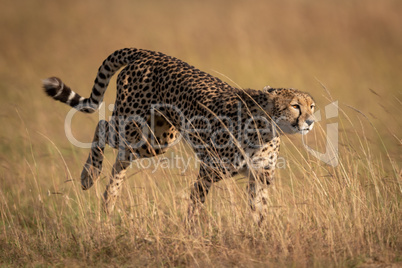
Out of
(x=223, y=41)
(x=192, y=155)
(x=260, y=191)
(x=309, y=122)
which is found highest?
(x=223, y=41)

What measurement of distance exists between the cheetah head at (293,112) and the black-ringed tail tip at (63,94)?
174 centimetres

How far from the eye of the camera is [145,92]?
5461 millimetres

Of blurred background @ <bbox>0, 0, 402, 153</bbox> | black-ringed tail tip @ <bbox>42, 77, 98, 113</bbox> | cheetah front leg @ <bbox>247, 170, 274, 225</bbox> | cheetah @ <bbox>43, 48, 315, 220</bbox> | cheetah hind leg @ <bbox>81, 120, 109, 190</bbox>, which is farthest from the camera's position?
blurred background @ <bbox>0, 0, 402, 153</bbox>

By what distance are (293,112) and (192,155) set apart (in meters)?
1.82

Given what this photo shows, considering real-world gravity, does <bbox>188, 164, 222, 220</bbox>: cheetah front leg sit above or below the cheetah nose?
below

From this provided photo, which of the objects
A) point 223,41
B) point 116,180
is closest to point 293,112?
point 116,180

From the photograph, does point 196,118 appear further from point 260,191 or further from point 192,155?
point 192,155

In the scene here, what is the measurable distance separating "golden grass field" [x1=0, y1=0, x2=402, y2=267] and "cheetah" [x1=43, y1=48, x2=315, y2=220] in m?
0.15

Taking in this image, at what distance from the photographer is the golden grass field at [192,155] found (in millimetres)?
4094

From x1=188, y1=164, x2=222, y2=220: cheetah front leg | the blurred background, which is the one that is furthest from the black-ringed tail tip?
the blurred background

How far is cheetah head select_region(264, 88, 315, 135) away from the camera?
4.61 metres

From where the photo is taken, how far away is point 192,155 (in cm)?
630

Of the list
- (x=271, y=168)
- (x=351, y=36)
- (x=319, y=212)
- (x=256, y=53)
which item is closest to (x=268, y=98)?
(x=271, y=168)

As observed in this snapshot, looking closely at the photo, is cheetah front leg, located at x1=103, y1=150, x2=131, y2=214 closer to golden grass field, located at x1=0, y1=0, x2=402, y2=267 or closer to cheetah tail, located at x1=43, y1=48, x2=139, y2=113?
golden grass field, located at x1=0, y1=0, x2=402, y2=267
